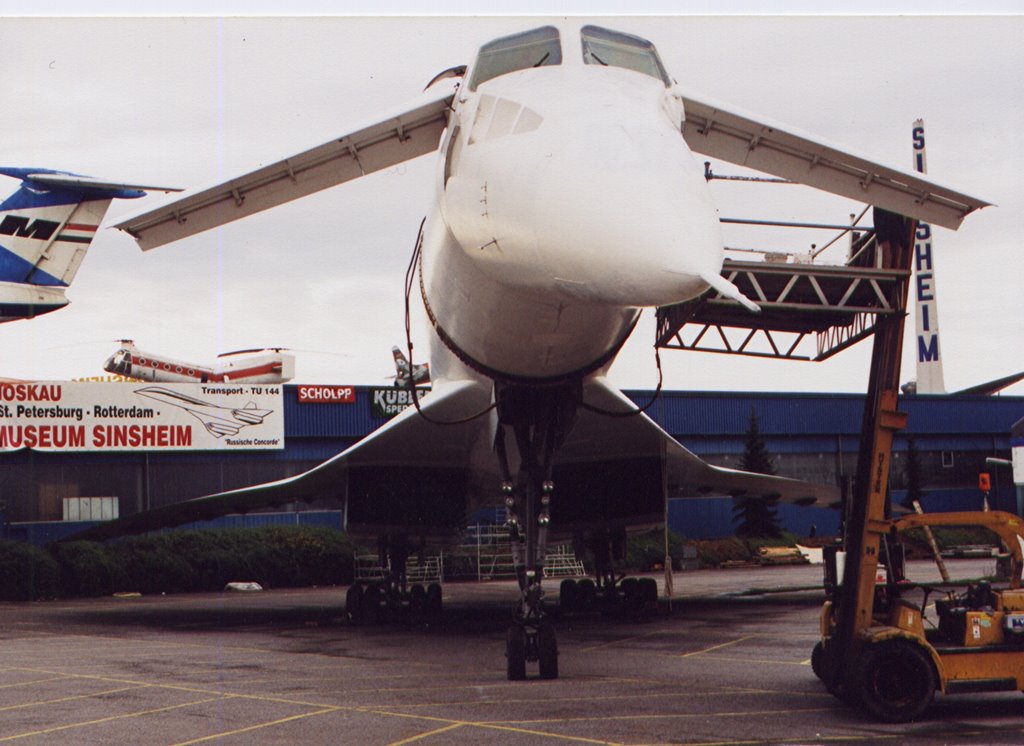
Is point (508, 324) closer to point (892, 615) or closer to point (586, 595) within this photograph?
point (892, 615)

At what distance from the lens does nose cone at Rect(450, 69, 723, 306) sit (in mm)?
6121

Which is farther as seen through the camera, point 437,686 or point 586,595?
point 586,595

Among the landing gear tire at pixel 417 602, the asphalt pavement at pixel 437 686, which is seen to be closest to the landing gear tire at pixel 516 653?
the asphalt pavement at pixel 437 686

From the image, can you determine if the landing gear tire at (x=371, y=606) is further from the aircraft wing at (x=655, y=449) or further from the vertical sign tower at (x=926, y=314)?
the vertical sign tower at (x=926, y=314)

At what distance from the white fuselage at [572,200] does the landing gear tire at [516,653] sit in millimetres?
2477

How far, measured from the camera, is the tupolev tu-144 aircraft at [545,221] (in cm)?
631

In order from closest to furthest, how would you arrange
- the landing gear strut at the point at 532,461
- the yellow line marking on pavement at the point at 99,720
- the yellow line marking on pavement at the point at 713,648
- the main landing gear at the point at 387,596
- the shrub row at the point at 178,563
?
the yellow line marking on pavement at the point at 99,720 → the landing gear strut at the point at 532,461 → the yellow line marking on pavement at the point at 713,648 → the main landing gear at the point at 387,596 → the shrub row at the point at 178,563

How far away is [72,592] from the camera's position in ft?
86.9

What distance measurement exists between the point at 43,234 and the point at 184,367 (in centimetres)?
1924

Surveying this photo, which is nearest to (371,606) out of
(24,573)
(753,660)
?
(753,660)

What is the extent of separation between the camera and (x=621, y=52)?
814cm

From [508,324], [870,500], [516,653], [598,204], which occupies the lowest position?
[516,653]

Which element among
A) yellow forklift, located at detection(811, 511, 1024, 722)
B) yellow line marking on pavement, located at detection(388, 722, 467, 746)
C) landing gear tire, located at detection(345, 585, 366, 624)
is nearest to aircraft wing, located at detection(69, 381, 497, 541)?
landing gear tire, located at detection(345, 585, 366, 624)

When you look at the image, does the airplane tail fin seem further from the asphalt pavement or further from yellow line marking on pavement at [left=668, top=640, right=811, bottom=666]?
yellow line marking on pavement at [left=668, top=640, right=811, bottom=666]
